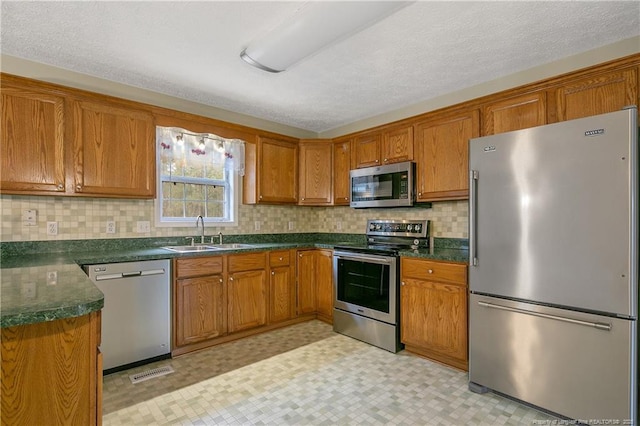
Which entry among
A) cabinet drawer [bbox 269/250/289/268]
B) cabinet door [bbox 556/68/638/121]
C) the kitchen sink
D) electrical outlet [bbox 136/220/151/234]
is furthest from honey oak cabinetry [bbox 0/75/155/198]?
cabinet door [bbox 556/68/638/121]

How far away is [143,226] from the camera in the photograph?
3098mm

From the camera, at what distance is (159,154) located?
3197 millimetres

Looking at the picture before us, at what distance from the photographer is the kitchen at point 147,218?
8.23 feet

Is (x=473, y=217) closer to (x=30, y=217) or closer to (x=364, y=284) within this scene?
(x=364, y=284)

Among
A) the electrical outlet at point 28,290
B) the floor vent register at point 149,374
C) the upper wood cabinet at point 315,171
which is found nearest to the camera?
the electrical outlet at point 28,290

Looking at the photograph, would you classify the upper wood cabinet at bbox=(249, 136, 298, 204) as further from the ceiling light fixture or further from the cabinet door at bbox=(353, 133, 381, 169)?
the ceiling light fixture

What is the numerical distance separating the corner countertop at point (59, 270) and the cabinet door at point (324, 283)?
17cm

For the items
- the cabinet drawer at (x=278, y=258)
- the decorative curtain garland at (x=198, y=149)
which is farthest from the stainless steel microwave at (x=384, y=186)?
the decorative curtain garland at (x=198, y=149)

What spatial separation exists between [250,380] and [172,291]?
3.35 ft

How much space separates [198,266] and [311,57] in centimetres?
203

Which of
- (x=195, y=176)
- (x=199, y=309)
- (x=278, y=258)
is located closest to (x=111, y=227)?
(x=195, y=176)

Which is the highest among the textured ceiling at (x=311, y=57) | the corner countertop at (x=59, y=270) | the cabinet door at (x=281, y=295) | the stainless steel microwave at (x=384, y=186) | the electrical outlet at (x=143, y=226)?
the textured ceiling at (x=311, y=57)

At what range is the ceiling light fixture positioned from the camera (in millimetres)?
1654

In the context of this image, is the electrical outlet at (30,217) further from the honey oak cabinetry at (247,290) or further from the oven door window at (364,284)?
the oven door window at (364,284)
